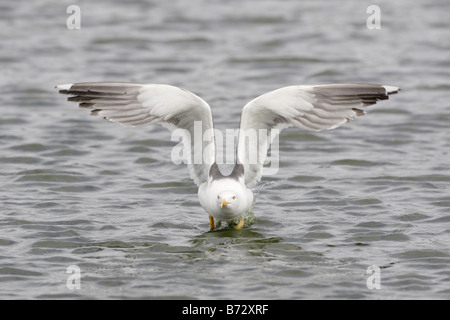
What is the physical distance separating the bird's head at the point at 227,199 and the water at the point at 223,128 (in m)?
0.51

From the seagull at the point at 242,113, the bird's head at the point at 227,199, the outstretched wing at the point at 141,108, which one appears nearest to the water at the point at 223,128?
the bird's head at the point at 227,199

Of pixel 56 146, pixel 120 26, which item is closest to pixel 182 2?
pixel 120 26

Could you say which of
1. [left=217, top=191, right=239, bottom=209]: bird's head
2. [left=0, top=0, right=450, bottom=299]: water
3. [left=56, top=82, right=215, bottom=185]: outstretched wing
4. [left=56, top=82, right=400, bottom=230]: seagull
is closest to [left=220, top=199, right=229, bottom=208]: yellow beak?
[left=217, top=191, right=239, bottom=209]: bird's head

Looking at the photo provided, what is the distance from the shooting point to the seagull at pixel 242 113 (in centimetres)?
A: 862

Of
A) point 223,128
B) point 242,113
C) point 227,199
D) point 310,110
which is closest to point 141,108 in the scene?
point 242,113

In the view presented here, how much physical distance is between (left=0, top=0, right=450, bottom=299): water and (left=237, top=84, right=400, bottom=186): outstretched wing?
113 cm

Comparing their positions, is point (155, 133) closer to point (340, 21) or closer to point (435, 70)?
point (435, 70)

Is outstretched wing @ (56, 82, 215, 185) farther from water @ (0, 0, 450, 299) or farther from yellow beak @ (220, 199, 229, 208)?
water @ (0, 0, 450, 299)

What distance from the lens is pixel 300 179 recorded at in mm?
11242

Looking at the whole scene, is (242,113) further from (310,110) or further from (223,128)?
(223,128)

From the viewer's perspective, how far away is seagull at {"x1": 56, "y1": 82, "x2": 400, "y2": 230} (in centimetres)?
862

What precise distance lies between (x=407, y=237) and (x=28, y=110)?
732 cm

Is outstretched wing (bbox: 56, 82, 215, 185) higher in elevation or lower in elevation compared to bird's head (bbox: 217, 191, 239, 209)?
higher

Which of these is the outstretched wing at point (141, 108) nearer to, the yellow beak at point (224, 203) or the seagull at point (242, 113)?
the seagull at point (242, 113)
